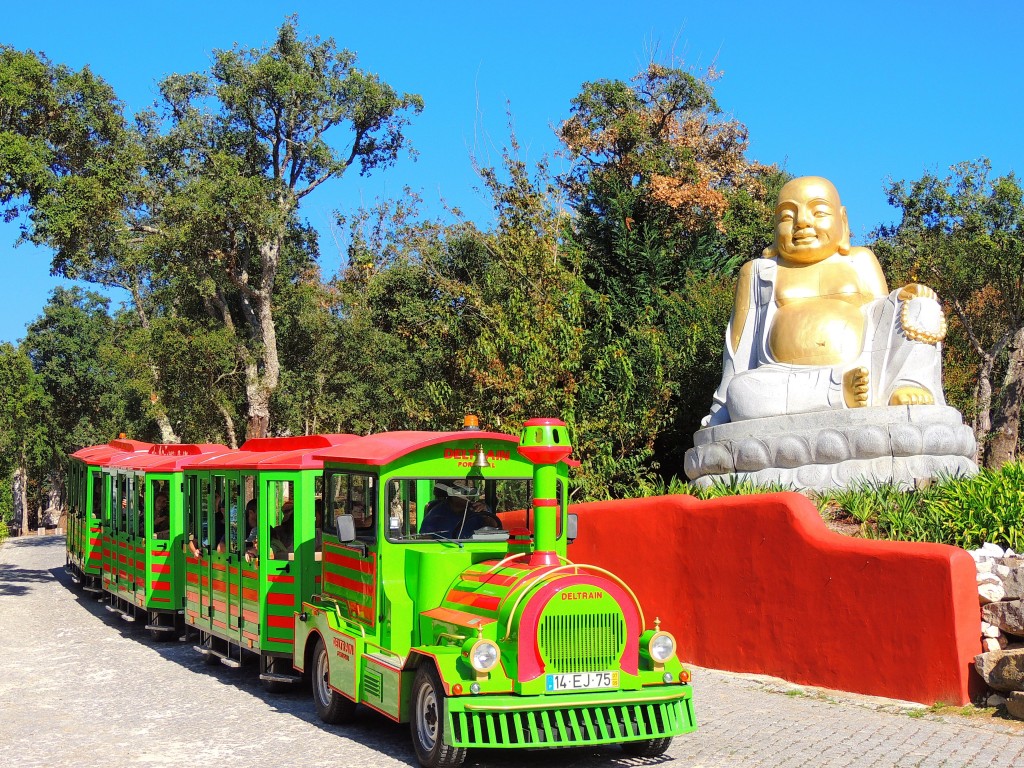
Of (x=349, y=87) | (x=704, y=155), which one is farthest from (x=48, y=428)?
(x=704, y=155)

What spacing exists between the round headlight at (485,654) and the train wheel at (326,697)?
2.37m

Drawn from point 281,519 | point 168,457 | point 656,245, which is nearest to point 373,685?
point 281,519

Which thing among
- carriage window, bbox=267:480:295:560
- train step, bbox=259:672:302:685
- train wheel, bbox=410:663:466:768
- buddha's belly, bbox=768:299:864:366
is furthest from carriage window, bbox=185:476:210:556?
buddha's belly, bbox=768:299:864:366

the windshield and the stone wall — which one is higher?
the windshield

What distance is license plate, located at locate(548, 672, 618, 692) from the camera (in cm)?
742

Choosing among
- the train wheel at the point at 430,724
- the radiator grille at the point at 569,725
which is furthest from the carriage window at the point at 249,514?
the radiator grille at the point at 569,725

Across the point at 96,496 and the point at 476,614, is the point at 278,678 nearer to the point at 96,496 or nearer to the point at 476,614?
the point at 476,614

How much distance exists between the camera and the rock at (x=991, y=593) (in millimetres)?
9516

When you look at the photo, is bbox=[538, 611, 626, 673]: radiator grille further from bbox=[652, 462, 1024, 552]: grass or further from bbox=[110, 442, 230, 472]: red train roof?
bbox=[110, 442, 230, 472]: red train roof

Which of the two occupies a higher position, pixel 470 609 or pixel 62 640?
pixel 470 609

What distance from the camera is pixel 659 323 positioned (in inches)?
969

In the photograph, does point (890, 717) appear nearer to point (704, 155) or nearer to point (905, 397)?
point (905, 397)

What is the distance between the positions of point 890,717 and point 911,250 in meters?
21.4

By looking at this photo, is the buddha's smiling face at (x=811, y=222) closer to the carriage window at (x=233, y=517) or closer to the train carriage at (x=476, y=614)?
the train carriage at (x=476, y=614)
